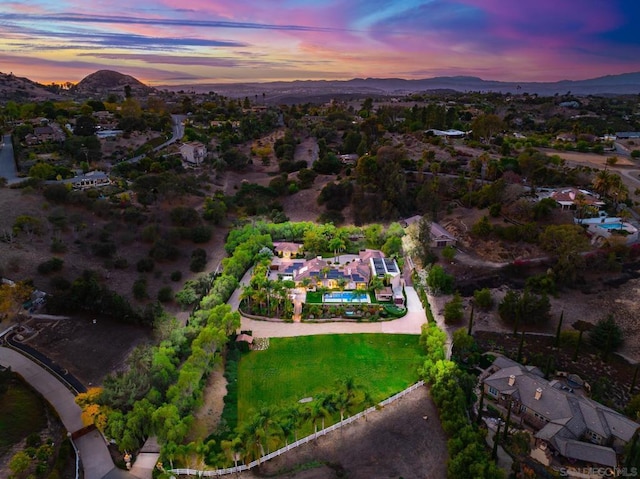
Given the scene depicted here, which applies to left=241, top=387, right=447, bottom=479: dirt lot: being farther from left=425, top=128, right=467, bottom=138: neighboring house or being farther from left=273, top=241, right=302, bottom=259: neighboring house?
left=425, top=128, right=467, bottom=138: neighboring house

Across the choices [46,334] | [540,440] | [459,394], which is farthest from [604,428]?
[46,334]

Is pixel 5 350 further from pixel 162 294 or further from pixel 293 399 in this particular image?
pixel 293 399

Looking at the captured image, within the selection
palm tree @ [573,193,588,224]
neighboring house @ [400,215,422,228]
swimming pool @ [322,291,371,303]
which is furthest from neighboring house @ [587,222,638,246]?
swimming pool @ [322,291,371,303]

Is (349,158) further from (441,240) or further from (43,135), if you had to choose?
(43,135)

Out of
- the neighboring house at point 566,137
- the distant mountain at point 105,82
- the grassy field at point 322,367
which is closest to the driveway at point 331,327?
the grassy field at point 322,367

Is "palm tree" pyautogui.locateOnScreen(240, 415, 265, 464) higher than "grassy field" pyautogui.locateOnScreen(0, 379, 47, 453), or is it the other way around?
"palm tree" pyautogui.locateOnScreen(240, 415, 265, 464)

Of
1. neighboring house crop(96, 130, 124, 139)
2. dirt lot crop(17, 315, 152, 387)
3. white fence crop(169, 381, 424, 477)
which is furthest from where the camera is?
neighboring house crop(96, 130, 124, 139)
